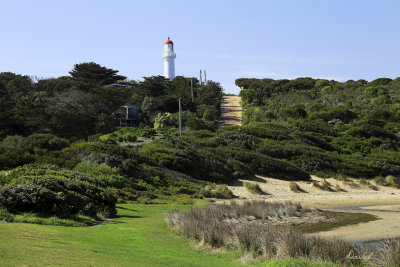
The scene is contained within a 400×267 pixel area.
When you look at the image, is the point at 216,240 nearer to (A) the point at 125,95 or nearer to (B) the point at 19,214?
(B) the point at 19,214

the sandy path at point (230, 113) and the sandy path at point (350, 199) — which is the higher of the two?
the sandy path at point (230, 113)

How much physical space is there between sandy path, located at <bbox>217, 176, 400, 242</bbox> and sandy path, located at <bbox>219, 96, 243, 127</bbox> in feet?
87.2

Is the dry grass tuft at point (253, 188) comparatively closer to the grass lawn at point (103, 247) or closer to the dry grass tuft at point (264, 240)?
the dry grass tuft at point (264, 240)

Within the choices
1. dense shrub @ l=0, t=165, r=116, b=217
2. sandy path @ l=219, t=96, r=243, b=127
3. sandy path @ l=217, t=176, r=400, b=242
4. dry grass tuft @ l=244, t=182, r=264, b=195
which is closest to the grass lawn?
dense shrub @ l=0, t=165, r=116, b=217

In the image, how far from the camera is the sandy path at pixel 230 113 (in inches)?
2407

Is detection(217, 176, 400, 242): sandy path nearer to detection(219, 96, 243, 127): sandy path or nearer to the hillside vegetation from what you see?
the hillside vegetation

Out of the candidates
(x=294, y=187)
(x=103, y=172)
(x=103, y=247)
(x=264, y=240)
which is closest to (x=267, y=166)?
(x=294, y=187)

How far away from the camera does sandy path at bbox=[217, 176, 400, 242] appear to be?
55.7 ft

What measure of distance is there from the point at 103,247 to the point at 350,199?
21.1m

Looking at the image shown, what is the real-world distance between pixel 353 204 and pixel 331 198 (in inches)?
79.5

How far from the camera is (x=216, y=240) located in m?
12.0

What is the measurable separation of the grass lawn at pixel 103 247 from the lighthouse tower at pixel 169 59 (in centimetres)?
7532

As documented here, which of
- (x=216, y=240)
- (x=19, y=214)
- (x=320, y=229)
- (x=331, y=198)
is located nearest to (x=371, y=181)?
(x=331, y=198)

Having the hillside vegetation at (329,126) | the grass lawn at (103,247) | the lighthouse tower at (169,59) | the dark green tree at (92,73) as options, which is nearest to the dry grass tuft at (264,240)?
the grass lawn at (103,247)
